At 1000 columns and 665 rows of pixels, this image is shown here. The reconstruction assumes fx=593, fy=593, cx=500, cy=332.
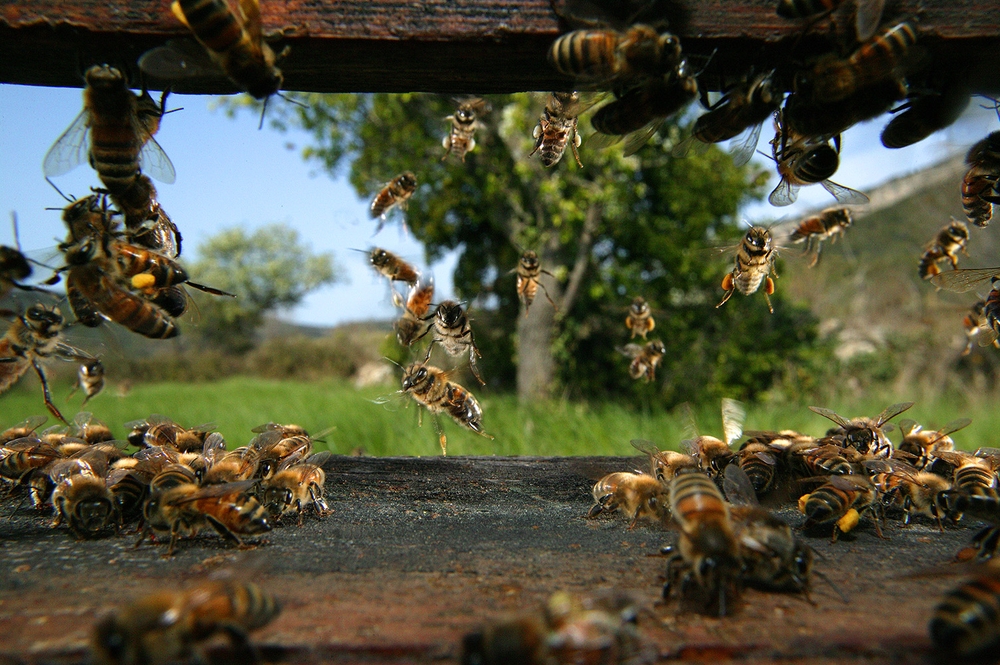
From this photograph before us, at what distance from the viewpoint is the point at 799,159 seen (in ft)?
7.55

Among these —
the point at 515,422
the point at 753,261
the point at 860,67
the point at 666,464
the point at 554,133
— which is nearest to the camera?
the point at 860,67

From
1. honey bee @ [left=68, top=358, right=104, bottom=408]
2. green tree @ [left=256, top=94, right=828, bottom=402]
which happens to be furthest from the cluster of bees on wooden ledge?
green tree @ [left=256, top=94, right=828, bottom=402]

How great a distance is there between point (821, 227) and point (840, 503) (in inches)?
98.7

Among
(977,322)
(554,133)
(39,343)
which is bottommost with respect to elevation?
(39,343)

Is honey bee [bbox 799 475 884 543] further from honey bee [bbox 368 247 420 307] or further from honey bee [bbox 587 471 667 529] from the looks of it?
honey bee [bbox 368 247 420 307]

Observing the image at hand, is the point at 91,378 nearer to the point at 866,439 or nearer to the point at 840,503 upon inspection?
the point at 840,503

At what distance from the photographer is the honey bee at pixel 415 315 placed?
3764mm

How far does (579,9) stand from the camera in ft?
5.89

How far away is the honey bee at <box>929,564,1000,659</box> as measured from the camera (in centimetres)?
121

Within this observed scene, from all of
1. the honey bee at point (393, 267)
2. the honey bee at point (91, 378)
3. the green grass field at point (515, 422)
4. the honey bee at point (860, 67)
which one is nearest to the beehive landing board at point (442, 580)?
the honey bee at point (860, 67)

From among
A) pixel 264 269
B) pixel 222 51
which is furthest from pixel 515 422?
pixel 264 269

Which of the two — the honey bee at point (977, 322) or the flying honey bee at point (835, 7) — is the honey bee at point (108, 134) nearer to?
the flying honey bee at point (835, 7)

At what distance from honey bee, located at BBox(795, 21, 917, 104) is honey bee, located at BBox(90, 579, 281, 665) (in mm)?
2096

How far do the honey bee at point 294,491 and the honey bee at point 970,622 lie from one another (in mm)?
2050
